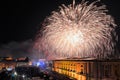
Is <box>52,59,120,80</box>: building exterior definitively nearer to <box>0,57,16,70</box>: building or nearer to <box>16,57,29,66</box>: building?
<box>16,57,29,66</box>: building

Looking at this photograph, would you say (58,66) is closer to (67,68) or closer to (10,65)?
(67,68)

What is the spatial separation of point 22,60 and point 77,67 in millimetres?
69553

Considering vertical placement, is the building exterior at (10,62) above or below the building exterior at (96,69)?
above

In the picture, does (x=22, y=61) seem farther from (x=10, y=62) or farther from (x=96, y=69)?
(x=96, y=69)

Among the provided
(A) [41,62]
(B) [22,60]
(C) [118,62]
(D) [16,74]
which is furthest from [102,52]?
(B) [22,60]

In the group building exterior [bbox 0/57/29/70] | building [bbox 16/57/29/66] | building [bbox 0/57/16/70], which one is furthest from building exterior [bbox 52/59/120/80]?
building [bbox 0/57/16/70]

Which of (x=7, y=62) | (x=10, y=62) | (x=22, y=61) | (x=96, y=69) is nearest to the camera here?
(x=96, y=69)

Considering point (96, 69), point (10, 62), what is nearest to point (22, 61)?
point (10, 62)

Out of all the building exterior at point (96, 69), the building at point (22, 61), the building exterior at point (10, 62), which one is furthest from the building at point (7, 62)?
the building exterior at point (96, 69)

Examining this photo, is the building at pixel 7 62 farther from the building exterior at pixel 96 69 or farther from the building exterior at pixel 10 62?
the building exterior at pixel 96 69

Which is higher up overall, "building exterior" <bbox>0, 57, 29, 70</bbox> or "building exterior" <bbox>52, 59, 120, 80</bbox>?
"building exterior" <bbox>0, 57, 29, 70</bbox>

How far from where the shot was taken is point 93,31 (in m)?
41.4

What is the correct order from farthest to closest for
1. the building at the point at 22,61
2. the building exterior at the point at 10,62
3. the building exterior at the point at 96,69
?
the building exterior at the point at 10,62 < the building at the point at 22,61 < the building exterior at the point at 96,69

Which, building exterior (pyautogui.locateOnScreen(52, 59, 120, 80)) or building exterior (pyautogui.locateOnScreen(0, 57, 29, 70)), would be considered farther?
building exterior (pyautogui.locateOnScreen(0, 57, 29, 70))
